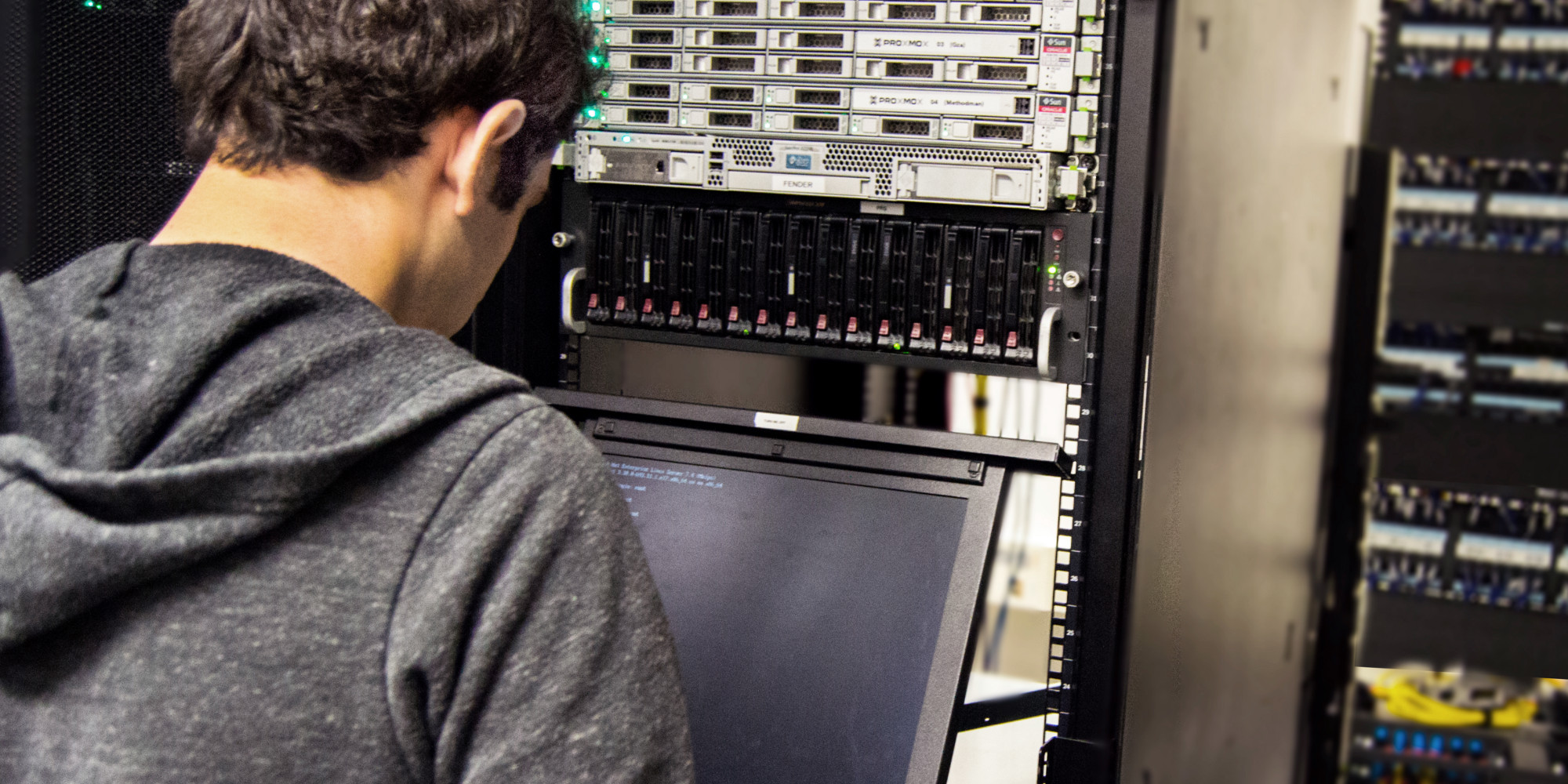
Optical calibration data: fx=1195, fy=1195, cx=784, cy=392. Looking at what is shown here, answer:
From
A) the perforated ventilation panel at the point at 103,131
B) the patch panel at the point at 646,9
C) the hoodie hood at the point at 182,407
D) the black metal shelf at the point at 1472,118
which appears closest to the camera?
the black metal shelf at the point at 1472,118

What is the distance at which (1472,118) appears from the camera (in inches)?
13.4

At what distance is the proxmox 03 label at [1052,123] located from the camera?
106cm

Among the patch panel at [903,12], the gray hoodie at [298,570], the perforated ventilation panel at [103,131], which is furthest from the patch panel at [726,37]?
the gray hoodie at [298,570]

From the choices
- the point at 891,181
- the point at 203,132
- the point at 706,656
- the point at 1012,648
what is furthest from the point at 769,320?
the point at 1012,648

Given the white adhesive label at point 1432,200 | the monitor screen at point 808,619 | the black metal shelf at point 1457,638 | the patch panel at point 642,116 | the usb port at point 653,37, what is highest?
the usb port at point 653,37

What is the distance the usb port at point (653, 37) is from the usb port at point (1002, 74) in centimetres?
32

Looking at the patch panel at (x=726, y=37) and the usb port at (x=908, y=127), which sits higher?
the patch panel at (x=726, y=37)

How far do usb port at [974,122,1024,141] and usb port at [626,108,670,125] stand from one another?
1.08 feet

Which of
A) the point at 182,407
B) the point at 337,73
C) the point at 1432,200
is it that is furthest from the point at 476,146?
the point at 1432,200

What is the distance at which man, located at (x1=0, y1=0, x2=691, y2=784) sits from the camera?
0.53 meters

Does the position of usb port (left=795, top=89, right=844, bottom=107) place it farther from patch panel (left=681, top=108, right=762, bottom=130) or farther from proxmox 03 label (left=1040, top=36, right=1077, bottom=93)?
proxmox 03 label (left=1040, top=36, right=1077, bottom=93)

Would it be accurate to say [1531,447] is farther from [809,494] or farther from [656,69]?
[656,69]

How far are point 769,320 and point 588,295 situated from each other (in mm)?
227

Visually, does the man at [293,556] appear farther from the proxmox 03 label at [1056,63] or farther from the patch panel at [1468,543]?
the proxmox 03 label at [1056,63]
